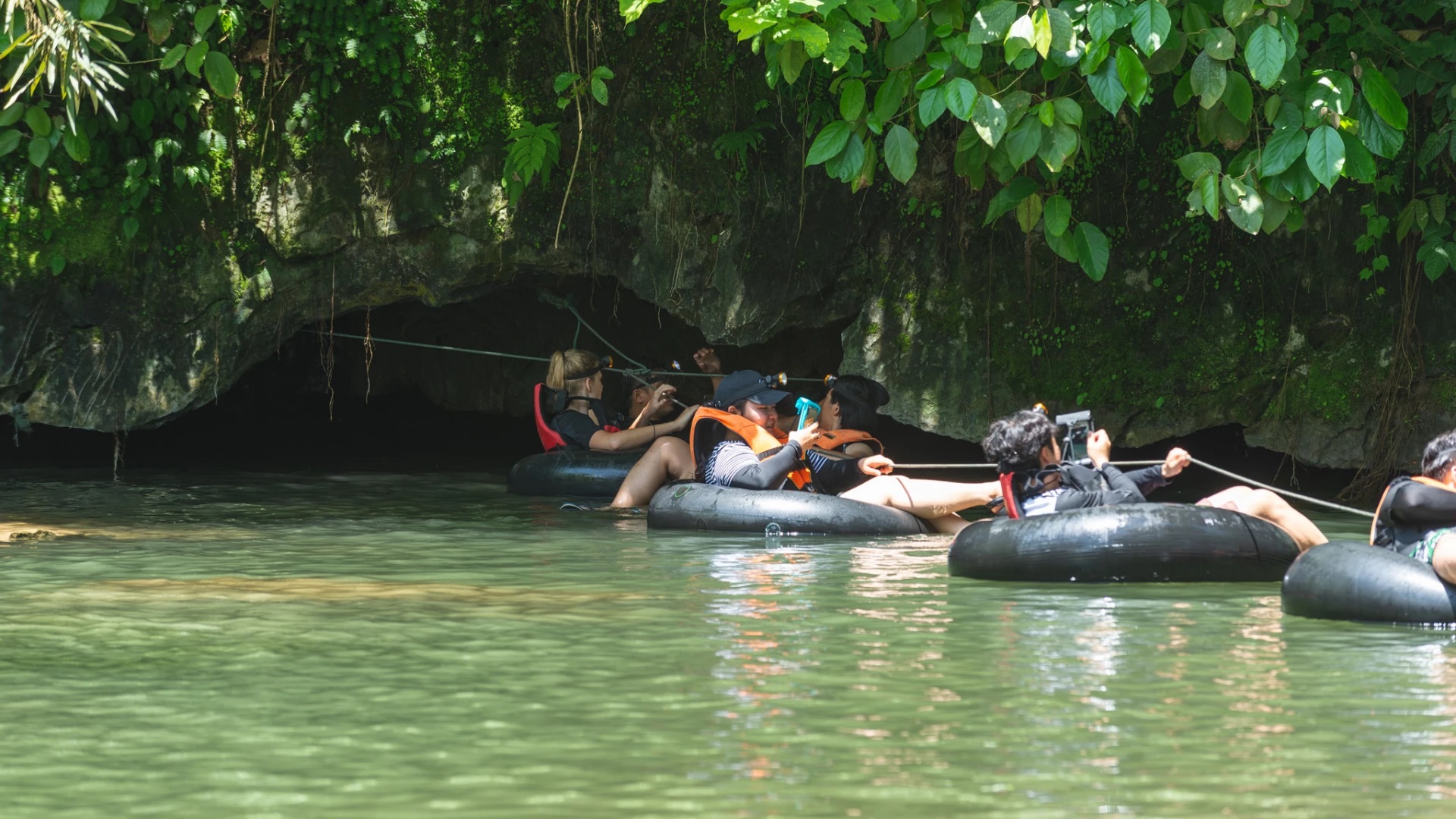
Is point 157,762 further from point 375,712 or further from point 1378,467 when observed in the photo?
point 1378,467

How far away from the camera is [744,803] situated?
3504 millimetres

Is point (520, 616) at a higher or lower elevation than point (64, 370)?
lower

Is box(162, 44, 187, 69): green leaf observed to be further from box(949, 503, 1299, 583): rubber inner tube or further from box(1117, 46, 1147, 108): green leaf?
box(949, 503, 1299, 583): rubber inner tube

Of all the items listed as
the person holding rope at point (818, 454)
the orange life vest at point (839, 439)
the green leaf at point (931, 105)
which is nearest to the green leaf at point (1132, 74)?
the green leaf at point (931, 105)

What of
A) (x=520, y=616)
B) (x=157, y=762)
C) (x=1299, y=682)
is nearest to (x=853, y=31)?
(x=520, y=616)

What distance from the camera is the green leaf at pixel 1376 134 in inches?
290

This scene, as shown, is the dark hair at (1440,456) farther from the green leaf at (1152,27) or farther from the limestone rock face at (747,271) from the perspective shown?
the limestone rock face at (747,271)

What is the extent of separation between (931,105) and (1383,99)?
2214 mm

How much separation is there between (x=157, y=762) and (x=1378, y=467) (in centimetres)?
819

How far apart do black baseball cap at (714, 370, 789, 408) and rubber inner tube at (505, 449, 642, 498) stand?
1647 mm

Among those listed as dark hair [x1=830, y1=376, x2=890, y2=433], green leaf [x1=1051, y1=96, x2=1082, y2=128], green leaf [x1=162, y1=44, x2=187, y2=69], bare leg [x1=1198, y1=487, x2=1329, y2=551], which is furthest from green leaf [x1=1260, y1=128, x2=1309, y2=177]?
green leaf [x1=162, y1=44, x2=187, y2=69]

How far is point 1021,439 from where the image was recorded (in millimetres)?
7098

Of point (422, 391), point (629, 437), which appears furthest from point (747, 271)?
point (422, 391)

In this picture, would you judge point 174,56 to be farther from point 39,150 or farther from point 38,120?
point 39,150
